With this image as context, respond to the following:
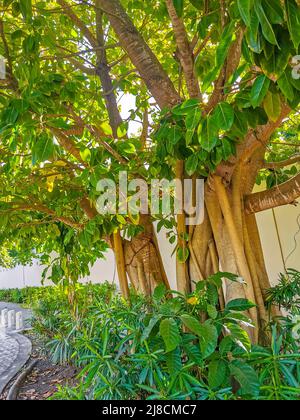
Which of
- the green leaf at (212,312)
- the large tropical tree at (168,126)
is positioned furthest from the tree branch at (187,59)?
Result: the green leaf at (212,312)

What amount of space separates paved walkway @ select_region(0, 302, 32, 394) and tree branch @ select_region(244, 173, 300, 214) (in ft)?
9.96

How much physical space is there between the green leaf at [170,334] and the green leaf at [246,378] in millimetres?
231

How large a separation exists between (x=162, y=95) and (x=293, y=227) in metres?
2.41

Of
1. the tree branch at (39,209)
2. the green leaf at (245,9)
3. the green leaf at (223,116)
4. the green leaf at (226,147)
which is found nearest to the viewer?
the green leaf at (245,9)

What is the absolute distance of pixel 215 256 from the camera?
2.23m

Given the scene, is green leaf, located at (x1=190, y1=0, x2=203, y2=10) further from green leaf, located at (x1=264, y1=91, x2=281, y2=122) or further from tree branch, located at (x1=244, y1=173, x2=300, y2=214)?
tree branch, located at (x1=244, y1=173, x2=300, y2=214)

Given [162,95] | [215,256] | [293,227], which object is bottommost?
[215,256]

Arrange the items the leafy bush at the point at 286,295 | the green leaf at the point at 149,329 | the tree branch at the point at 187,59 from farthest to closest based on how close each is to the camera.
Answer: the leafy bush at the point at 286,295, the tree branch at the point at 187,59, the green leaf at the point at 149,329

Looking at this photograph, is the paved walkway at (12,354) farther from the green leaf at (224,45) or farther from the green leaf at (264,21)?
the green leaf at (264,21)

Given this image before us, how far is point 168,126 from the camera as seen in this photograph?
1.56m

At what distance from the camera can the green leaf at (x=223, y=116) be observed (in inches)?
44.9

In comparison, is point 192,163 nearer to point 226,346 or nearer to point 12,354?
point 226,346
